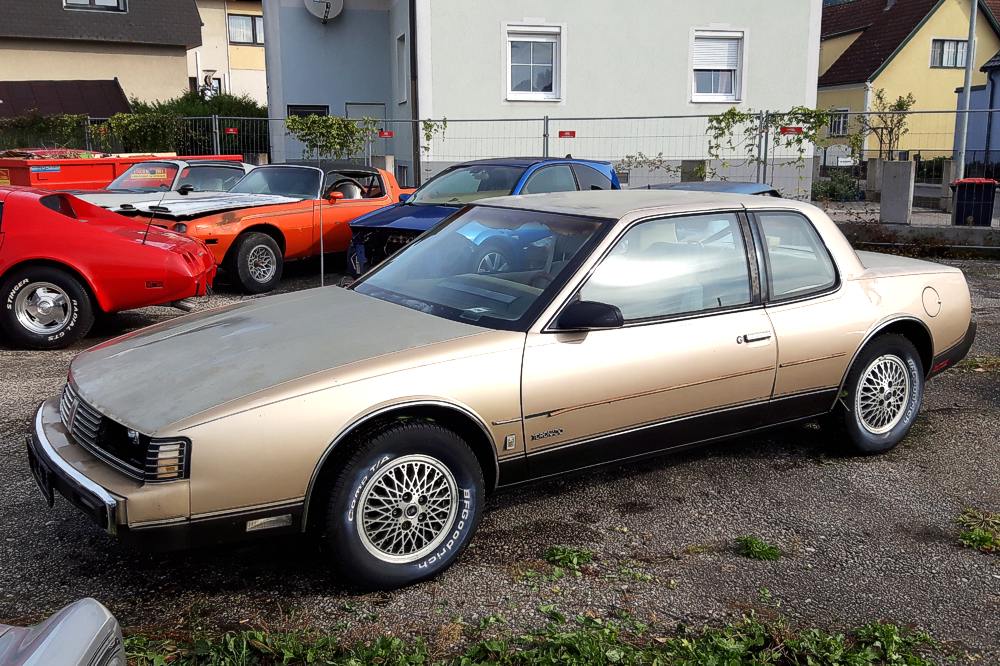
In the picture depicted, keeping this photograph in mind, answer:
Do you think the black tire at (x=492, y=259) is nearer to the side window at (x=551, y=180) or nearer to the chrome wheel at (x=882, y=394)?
the chrome wheel at (x=882, y=394)

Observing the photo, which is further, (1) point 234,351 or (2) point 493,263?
(2) point 493,263

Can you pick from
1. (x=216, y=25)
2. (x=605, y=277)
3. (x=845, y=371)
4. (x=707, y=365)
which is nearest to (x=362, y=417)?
(x=605, y=277)

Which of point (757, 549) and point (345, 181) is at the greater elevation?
point (345, 181)

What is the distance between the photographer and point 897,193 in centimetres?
1509

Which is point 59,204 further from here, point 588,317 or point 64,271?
point 588,317

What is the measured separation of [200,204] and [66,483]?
783 centimetres

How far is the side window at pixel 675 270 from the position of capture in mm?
4508

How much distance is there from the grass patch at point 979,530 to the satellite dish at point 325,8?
21432mm

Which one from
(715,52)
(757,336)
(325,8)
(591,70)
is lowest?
(757,336)

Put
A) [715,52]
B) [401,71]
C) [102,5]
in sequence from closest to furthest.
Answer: [715,52] < [401,71] < [102,5]

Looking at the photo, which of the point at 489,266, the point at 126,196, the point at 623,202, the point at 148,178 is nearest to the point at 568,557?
the point at 489,266

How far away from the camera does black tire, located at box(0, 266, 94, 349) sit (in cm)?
800

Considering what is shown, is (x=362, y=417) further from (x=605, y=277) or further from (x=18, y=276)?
(x=18, y=276)

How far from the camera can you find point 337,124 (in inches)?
725
